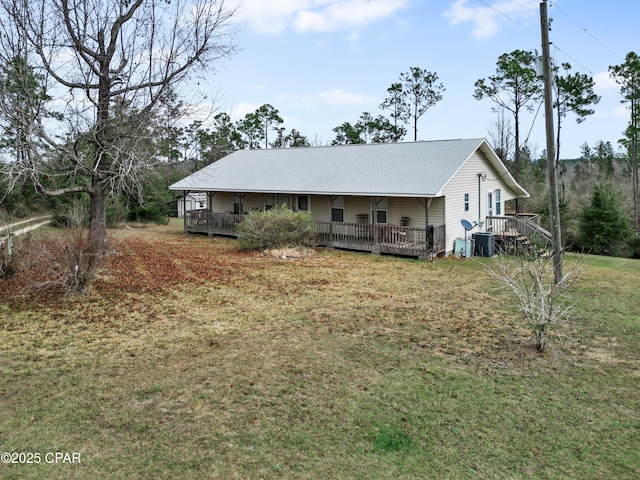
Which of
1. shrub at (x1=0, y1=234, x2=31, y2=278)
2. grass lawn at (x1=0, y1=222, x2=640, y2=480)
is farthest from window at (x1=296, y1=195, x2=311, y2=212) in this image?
shrub at (x1=0, y1=234, x2=31, y2=278)

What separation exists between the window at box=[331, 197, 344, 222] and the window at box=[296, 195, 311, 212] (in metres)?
Answer: 1.42

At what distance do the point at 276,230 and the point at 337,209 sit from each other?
3.75 metres

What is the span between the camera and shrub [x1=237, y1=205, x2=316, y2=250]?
17.4 m

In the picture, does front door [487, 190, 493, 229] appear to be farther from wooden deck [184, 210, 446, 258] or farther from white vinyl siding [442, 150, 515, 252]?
wooden deck [184, 210, 446, 258]

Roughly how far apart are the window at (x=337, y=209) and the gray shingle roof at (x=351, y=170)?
1.00 m

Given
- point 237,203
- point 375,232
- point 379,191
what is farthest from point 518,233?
point 237,203

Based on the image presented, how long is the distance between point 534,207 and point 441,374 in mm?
26572

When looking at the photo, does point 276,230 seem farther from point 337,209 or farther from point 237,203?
point 237,203

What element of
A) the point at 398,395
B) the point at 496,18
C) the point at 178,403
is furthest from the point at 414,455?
the point at 496,18

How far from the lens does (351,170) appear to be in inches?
791

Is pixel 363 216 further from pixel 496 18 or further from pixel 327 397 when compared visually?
pixel 327 397

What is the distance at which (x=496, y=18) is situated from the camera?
35.8 ft

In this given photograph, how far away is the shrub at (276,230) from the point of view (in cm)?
1739

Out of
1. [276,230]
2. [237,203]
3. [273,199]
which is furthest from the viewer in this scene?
[237,203]
